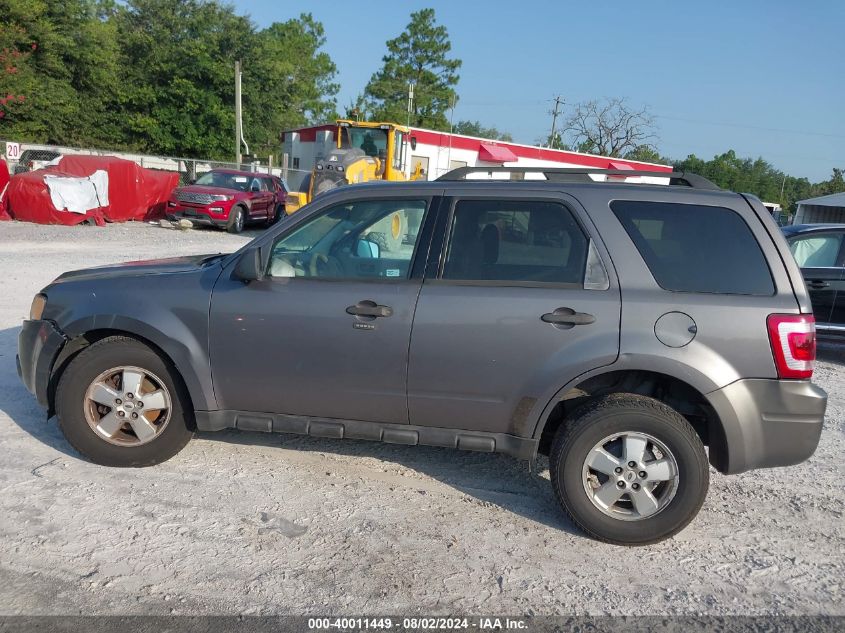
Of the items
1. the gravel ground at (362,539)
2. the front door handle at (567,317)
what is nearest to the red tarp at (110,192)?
the gravel ground at (362,539)

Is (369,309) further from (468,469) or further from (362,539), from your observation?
(468,469)

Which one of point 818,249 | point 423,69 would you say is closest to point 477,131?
point 423,69

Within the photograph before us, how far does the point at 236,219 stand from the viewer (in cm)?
2031

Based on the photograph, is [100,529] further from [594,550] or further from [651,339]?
[651,339]

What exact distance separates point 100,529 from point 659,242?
133 inches

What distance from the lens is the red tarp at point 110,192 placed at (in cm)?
1844

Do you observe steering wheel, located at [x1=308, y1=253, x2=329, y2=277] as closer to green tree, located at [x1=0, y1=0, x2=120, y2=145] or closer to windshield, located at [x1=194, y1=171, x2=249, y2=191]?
windshield, located at [x1=194, y1=171, x2=249, y2=191]

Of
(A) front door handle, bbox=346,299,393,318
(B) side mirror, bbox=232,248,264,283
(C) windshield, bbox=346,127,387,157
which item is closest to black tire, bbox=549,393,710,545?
(A) front door handle, bbox=346,299,393,318

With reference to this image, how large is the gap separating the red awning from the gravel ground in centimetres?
2459

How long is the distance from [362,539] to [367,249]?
169cm

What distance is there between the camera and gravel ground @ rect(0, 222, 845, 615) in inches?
124

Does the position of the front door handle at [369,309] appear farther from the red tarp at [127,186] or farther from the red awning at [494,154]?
the red awning at [494,154]

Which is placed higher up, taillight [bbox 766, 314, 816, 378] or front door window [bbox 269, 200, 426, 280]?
front door window [bbox 269, 200, 426, 280]

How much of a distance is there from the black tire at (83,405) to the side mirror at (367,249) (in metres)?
1.37
